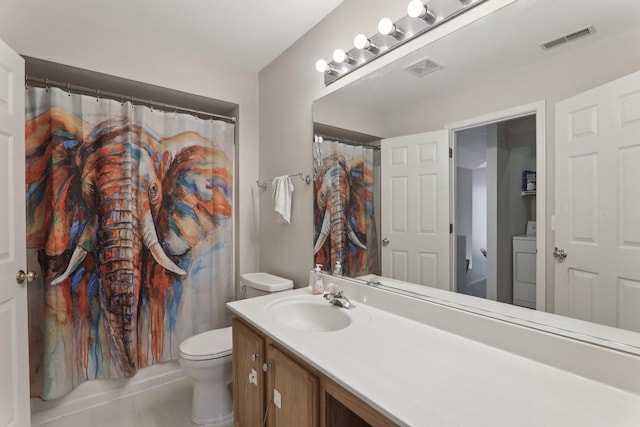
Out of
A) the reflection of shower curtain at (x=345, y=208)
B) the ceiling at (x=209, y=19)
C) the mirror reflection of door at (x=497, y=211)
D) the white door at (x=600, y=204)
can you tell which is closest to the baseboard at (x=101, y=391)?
the reflection of shower curtain at (x=345, y=208)

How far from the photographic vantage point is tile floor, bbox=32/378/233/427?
184 centimetres

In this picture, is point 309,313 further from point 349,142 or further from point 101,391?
point 101,391

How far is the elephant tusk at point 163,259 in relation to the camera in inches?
85.9

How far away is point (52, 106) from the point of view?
1.84 m

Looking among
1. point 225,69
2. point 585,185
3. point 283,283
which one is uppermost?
point 225,69

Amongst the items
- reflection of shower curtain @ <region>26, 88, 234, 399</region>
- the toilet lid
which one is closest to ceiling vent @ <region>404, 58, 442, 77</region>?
reflection of shower curtain @ <region>26, 88, 234, 399</region>

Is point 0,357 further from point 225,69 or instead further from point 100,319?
point 225,69

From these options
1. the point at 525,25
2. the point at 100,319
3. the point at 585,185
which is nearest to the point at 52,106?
the point at 100,319

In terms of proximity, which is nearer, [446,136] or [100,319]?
[446,136]

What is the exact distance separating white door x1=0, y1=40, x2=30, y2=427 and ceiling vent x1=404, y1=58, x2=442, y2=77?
1.92 metres

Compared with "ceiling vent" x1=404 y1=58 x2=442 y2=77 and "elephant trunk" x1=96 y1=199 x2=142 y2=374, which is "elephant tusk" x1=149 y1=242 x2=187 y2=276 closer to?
"elephant trunk" x1=96 y1=199 x2=142 y2=374

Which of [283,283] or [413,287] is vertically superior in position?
[413,287]

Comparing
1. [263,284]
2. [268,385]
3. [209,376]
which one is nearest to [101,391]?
[209,376]

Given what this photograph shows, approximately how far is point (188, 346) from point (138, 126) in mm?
1547
